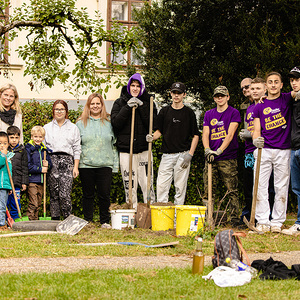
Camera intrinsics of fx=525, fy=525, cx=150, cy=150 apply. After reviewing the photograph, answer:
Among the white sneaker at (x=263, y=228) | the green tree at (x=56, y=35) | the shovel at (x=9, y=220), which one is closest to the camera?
the white sneaker at (x=263, y=228)

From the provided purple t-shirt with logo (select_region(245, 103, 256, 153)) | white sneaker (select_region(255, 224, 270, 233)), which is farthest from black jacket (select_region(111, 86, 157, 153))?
white sneaker (select_region(255, 224, 270, 233))

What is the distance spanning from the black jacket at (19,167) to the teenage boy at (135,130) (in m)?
1.43

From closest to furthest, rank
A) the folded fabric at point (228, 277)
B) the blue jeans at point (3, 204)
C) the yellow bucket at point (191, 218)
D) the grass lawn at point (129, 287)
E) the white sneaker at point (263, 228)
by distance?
the grass lawn at point (129, 287) → the folded fabric at point (228, 277) → the yellow bucket at point (191, 218) → the white sneaker at point (263, 228) → the blue jeans at point (3, 204)

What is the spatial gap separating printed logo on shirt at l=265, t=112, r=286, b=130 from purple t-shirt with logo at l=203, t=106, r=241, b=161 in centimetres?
52

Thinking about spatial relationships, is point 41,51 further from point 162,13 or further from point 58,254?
point 58,254

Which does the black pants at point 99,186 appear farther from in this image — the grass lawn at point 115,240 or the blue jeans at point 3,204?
the blue jeans at point 3,204

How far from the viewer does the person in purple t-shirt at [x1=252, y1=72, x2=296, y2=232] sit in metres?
7.31

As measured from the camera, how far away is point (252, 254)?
562cm

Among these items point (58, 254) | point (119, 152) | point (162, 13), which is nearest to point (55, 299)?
point (58, 254)

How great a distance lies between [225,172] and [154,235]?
1.66 m

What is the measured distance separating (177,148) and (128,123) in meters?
0.83

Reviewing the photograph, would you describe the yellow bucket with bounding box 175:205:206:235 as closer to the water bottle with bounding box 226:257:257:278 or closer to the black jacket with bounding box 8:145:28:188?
the water bottle with bounding box 226:257:257:278

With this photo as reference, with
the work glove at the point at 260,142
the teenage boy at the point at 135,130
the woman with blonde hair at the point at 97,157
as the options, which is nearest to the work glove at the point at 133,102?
the teenage boy at the point at 135,130

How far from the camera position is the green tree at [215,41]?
9523 millimetres
